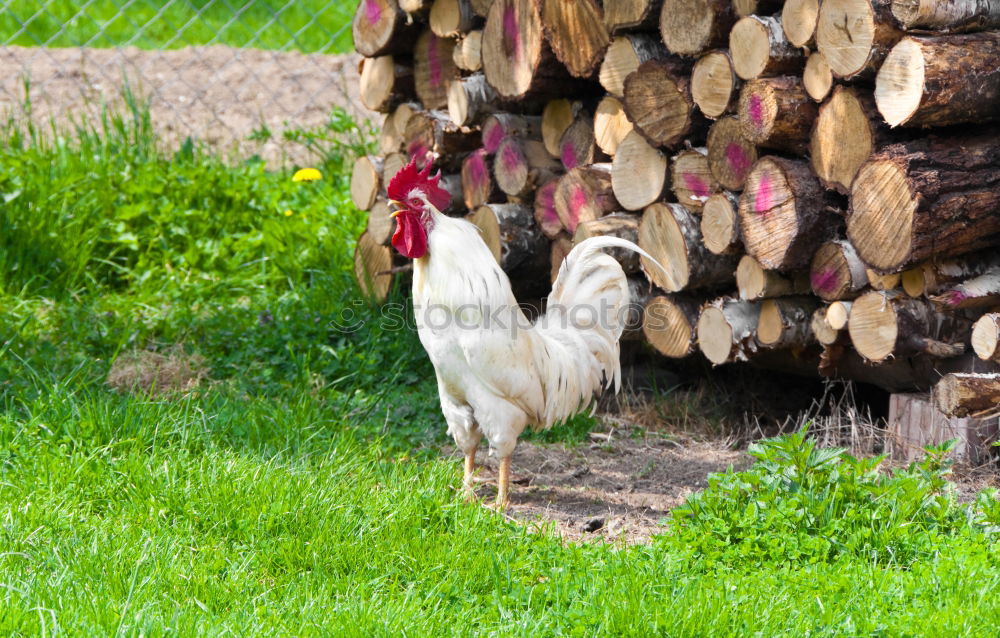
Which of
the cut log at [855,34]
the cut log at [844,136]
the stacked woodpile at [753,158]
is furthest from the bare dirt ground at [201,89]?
the cut log at [855,34]

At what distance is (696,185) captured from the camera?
14.1 feet

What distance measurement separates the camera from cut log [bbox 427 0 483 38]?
501 cm

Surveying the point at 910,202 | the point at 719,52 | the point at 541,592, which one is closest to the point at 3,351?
the point at 541,592

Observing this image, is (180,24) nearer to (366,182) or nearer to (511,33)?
(366,182)

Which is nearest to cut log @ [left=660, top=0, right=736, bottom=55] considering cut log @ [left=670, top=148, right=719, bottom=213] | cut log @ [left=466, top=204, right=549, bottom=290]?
cut log @ [left=670, top=148, right=719, bottom=213]

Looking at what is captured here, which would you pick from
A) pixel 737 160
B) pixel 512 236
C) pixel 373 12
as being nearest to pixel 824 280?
pixel 737 160

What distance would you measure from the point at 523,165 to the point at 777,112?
1.46 meters

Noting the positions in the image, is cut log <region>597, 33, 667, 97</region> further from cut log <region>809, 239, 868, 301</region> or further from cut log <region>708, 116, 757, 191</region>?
cut log <region>809, 239, 868, 301</region>

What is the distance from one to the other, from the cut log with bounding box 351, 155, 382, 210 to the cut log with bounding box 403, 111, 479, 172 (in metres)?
0.28

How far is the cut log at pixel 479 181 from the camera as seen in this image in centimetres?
517

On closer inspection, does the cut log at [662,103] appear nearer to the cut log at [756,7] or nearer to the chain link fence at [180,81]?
the cut log at [756,7]

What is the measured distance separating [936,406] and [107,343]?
12.5ft

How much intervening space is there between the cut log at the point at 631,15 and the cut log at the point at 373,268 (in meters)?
1.87

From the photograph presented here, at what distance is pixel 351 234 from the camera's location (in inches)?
251
